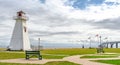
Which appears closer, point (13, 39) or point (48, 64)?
point (48, 64)

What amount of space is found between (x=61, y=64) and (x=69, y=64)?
634mm

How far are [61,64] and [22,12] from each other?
3885 centimetres

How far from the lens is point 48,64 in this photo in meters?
19.1

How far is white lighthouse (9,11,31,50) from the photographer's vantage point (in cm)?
5478

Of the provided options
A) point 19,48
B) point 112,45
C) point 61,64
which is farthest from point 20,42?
point 112,45

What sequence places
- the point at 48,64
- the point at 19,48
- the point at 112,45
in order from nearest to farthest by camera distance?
the point at 48,64 < the point at 19,48 < the point at 112,45

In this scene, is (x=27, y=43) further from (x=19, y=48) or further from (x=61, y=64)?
(x=61, y=64)

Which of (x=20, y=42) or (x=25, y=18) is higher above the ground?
(x=25, y=18)

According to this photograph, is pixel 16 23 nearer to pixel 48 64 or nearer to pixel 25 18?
pixel 25 18

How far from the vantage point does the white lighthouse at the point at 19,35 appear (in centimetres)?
5478

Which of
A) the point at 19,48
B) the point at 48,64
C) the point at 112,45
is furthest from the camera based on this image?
the point at 112,45

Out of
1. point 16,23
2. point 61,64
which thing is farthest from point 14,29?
point 61,64

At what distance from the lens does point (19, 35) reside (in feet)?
180

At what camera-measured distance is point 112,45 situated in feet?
535
